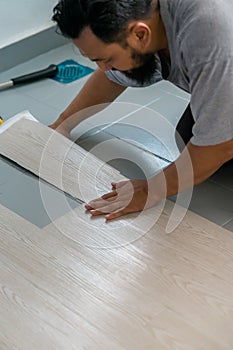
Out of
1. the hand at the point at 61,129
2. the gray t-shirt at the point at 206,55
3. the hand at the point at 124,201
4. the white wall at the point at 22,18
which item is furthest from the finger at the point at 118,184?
the white wall at the point at 22,18

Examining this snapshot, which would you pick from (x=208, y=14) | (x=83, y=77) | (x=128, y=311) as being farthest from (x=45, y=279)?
(x=83, y=77)

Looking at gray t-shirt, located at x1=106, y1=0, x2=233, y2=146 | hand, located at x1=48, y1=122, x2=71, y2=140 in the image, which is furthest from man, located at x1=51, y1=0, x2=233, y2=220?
hand, located at x1=48, y1=122, x2=71, y2=140

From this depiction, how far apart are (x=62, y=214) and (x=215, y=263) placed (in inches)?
16.0

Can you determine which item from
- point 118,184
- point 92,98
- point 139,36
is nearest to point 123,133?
point 92,98

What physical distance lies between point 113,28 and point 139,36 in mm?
81

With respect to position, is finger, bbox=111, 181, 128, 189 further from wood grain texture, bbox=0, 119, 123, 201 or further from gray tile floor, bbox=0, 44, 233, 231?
gray tile floor, bbox=0, 44, 233, 231

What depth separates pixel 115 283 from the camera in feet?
4.82

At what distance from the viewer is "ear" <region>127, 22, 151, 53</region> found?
139 centimetres

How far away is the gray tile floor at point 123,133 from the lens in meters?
1.78

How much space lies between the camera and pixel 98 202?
5.43ft

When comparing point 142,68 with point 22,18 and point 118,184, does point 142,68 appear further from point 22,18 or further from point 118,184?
point 22,18

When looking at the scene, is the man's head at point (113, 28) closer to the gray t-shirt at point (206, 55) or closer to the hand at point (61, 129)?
the gray t-shirt at point (206, 55)

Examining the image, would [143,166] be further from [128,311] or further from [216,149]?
[128,311]

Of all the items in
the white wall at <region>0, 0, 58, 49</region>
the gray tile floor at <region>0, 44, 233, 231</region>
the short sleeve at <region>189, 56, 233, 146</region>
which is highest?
the short sleeve at <region>189, 56, 233, 146</region>
